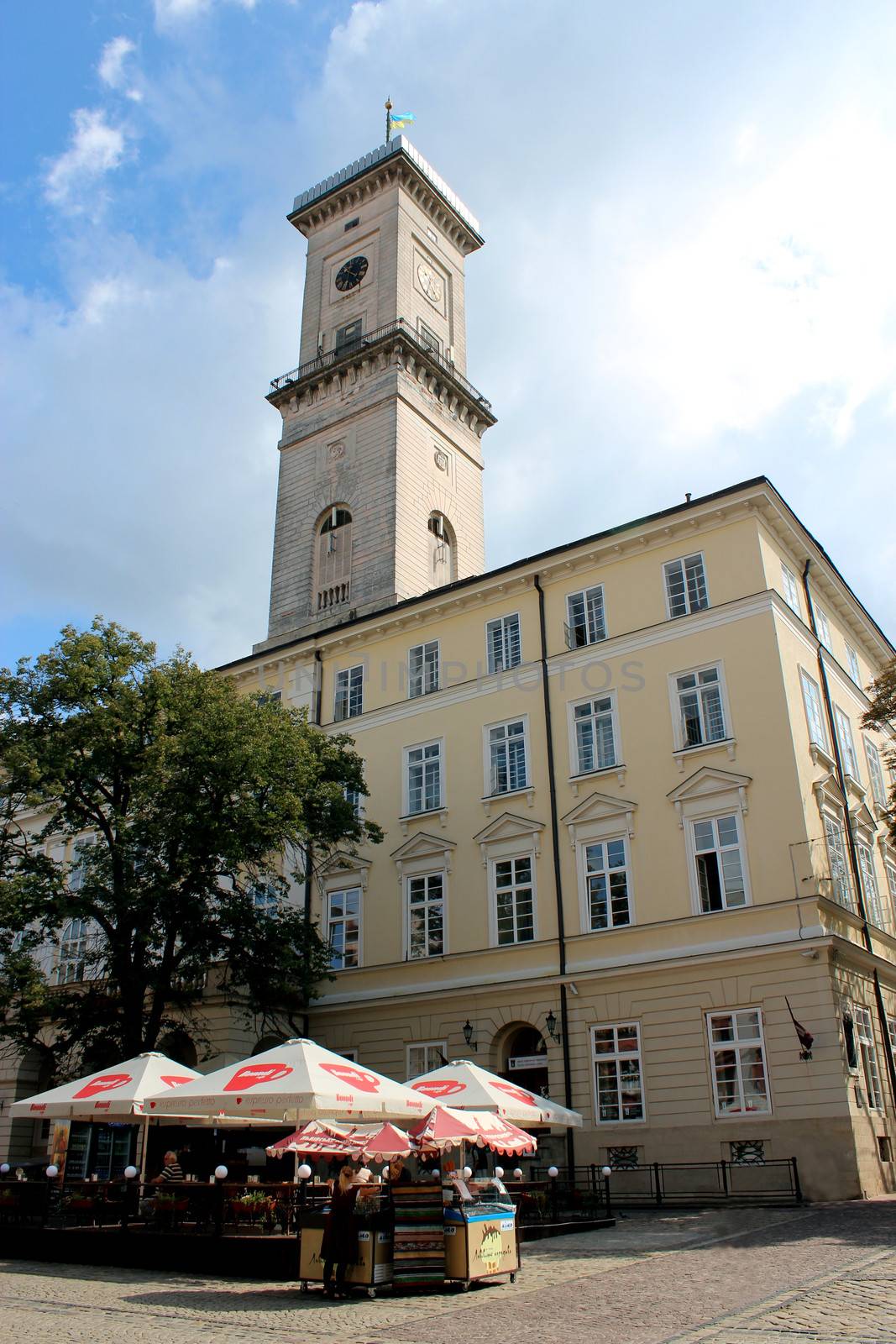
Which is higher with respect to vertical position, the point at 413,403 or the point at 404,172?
the point at 404,172

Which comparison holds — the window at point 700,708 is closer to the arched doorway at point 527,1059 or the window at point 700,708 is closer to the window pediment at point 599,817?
the window pediment at point 599,817

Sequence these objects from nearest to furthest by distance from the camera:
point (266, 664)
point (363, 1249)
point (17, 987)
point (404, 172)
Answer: point (363, 1249) → point (17, 987) → point (266, 664) → point (404, 172)

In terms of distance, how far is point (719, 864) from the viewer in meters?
24.4

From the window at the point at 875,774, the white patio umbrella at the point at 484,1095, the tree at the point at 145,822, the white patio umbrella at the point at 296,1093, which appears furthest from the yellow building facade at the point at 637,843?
the white patio umbrella at the point at 296,1093

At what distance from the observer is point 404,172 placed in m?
53.0

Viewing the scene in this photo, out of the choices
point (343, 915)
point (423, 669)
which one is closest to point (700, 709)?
point (423, 669)

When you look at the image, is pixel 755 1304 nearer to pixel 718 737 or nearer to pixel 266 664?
pixel 718 737

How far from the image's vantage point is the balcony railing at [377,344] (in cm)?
4797

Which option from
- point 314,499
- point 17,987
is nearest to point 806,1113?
point 17,987

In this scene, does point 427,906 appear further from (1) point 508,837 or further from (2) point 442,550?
(2) point 442,550

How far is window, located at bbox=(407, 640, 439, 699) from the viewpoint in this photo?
31734 millimetres

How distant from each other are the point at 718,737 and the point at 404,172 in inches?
1524

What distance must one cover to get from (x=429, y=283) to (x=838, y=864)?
38018 mm

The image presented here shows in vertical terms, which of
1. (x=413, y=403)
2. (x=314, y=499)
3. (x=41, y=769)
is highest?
(x=413, y=403)
